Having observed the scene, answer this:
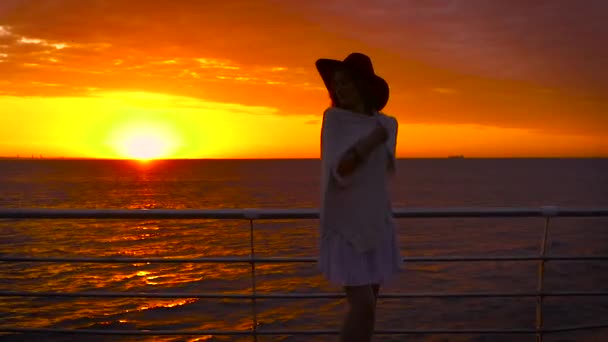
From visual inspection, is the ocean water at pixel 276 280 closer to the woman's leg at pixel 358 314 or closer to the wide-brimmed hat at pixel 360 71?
the woman's leg at pixel 358 314

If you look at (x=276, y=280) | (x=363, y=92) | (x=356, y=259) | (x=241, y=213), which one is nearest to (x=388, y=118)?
(x=363, y=92)

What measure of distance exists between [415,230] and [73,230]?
61.0 feet

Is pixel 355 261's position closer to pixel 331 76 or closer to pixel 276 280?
pixel 331 76

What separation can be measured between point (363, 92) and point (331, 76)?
0.54 feet

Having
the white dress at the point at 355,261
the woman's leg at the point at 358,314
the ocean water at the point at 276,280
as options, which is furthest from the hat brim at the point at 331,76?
the ocean water at the point at 276,280

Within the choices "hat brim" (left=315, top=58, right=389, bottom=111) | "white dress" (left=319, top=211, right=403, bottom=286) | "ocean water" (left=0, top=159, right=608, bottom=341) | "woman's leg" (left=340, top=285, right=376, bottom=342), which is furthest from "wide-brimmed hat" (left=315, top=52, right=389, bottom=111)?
"ocean water" (left=0, top=159, right=608, bottom=341)

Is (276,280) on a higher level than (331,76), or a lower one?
lower

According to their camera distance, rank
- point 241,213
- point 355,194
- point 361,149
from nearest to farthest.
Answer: point 361,149
point 355,194
point 241,213

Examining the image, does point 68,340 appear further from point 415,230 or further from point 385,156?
point 415,230

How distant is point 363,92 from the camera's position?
2.43 meters

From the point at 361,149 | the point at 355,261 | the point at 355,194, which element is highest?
the point at 361,149

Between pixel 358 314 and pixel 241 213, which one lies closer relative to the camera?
pixel 358 314

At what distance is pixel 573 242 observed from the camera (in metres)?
25.2

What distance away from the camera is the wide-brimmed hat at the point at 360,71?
2.39 m
